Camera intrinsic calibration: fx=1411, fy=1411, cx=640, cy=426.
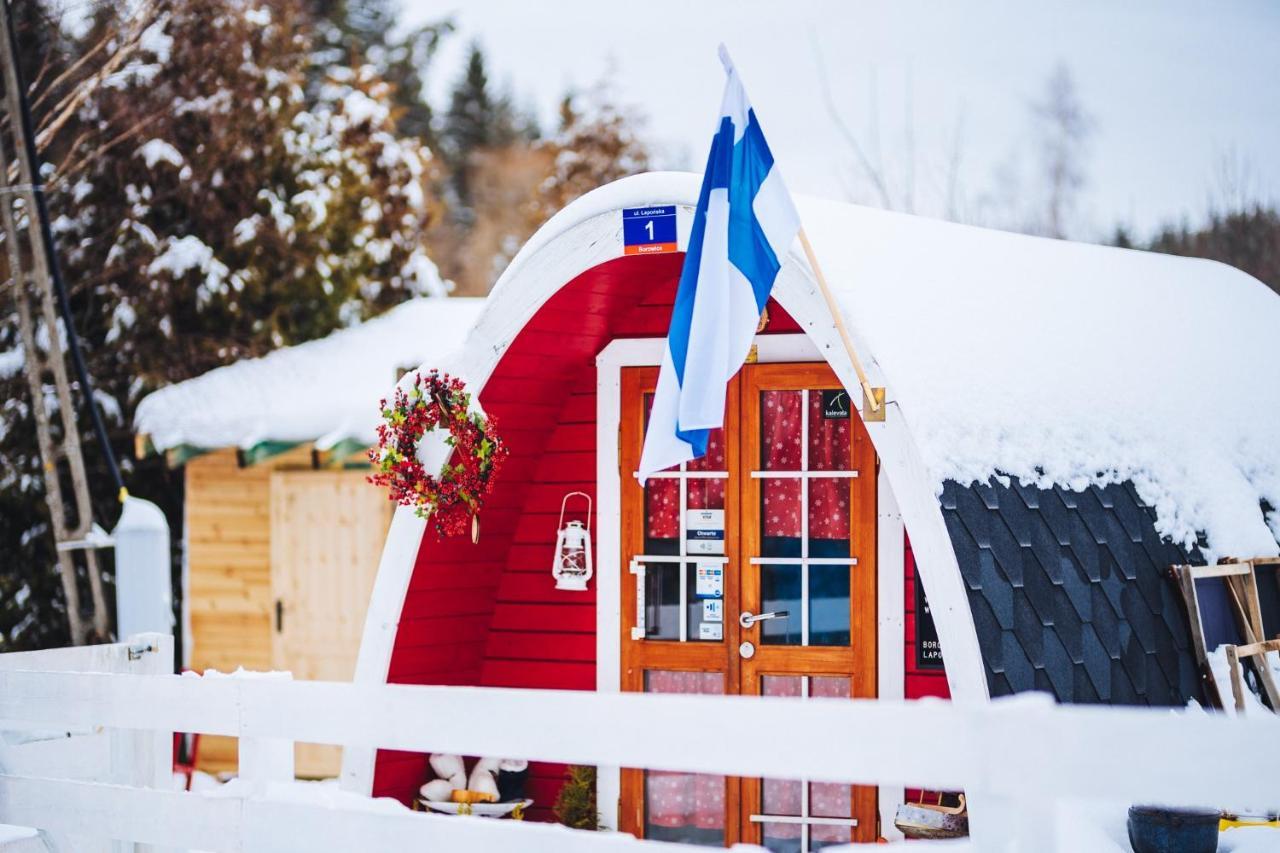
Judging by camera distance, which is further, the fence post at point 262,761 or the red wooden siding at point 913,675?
the red wooden siding at point 913,675

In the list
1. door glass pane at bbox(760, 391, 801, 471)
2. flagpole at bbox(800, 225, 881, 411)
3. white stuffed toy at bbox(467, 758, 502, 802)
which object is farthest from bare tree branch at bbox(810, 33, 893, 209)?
flagpole at bbox(800, 225, 881, 411)

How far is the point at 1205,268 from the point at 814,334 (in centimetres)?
452

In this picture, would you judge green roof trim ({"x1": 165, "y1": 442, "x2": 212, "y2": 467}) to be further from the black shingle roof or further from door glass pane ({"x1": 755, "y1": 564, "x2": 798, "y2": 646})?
the black shingle roof

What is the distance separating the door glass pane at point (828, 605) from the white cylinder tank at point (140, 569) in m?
4.46

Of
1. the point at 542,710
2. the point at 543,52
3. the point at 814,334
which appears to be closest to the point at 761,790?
the point at 814,334

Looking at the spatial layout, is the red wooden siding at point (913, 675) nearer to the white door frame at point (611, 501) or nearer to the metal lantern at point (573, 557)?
the white door frame at point (611, 501)

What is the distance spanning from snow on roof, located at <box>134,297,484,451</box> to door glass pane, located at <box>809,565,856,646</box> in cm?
357

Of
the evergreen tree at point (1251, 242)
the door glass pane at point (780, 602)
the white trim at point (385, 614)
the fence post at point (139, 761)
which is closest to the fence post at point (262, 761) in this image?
the fence post at point (139, 761)

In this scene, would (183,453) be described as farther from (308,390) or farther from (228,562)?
(308,390)

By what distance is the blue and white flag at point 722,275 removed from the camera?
486 centimetres

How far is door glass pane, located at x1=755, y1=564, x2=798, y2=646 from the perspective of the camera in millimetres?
6109

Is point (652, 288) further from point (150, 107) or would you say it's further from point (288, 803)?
point (150, 107)

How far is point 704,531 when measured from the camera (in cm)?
627

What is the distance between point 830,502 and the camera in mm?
6109
